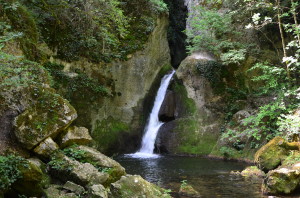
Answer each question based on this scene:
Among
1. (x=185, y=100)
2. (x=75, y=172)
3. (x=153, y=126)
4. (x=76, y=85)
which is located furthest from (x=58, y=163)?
(x=185, y=100)

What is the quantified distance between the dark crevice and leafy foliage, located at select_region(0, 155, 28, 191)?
66.9ft

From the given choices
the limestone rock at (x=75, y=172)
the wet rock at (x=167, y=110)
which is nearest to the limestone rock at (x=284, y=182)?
the limestone rock at (x=75, y=172)

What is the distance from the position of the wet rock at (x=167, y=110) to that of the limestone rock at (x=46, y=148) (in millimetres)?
10556

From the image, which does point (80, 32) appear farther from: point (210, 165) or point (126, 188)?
point (126, 188)

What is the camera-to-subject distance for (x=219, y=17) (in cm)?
1584

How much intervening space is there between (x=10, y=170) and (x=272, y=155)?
7996 millimetres

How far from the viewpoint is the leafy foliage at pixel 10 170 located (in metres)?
4.53

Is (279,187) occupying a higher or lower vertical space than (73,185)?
lower

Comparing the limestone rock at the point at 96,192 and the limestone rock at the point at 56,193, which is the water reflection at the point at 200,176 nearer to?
the limestone rock at the point at 96,192

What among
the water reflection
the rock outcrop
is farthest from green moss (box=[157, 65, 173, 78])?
the water reflection

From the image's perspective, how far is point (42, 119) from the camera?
263 inches

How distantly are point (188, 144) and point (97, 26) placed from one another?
8.31m

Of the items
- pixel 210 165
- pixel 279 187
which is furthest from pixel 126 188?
pixel 210 165

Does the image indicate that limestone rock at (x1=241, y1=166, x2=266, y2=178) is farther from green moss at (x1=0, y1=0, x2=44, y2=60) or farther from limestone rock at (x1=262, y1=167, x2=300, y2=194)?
green moss at (x1=0, y1=0, x2=44, y2=60)
